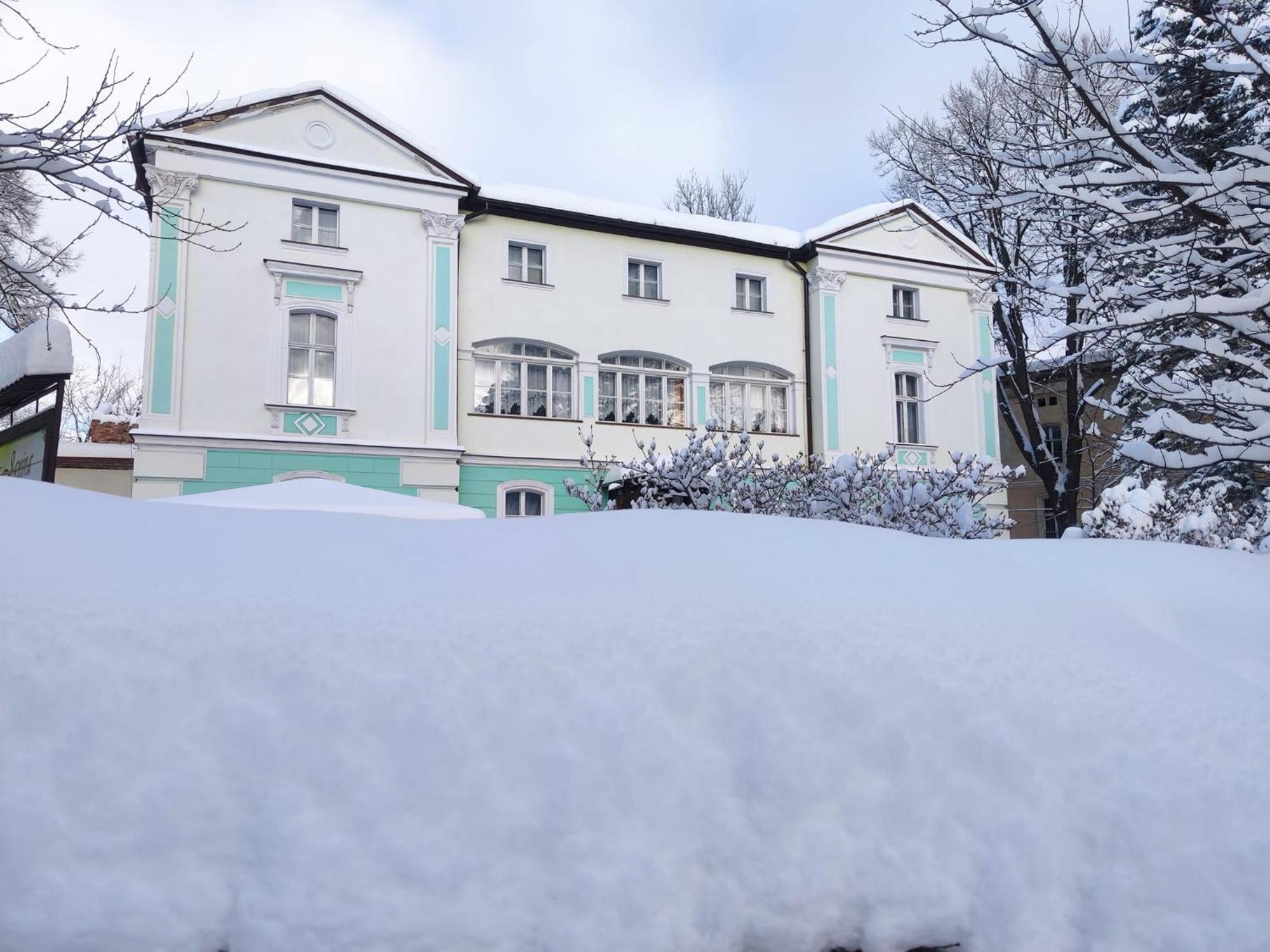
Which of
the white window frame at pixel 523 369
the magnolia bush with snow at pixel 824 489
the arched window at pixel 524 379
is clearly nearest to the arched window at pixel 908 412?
the white window frame at pixel 523 369

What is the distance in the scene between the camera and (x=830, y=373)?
703 inches

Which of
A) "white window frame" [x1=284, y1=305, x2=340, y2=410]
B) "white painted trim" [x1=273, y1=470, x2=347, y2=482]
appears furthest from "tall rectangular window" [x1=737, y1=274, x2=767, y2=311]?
"white painted trim" [x1=273, y1=470, x2=347, y2=482]

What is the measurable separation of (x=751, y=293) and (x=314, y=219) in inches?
335

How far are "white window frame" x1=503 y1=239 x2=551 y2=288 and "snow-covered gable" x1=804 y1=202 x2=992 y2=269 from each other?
217 inches

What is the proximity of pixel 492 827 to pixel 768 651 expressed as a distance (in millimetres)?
604

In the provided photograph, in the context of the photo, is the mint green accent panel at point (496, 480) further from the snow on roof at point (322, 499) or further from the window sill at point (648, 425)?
the snow on roof at point (322, 499)

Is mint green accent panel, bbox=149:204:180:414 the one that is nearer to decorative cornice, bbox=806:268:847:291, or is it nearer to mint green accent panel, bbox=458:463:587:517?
mint green accent panel, bbox=458:463:587:517

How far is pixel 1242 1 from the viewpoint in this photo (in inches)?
200

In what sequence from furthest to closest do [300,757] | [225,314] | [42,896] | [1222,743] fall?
1. [225,314]
2. [1222,743]
3. [300,757]
4. [42,896]

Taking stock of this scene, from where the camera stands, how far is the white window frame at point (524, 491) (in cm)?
1537

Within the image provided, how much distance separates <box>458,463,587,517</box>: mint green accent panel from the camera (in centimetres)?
1523

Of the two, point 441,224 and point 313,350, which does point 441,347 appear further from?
point 441,224

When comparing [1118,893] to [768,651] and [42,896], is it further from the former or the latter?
[42,896]

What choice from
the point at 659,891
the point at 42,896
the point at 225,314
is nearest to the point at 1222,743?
the point at 659,891
